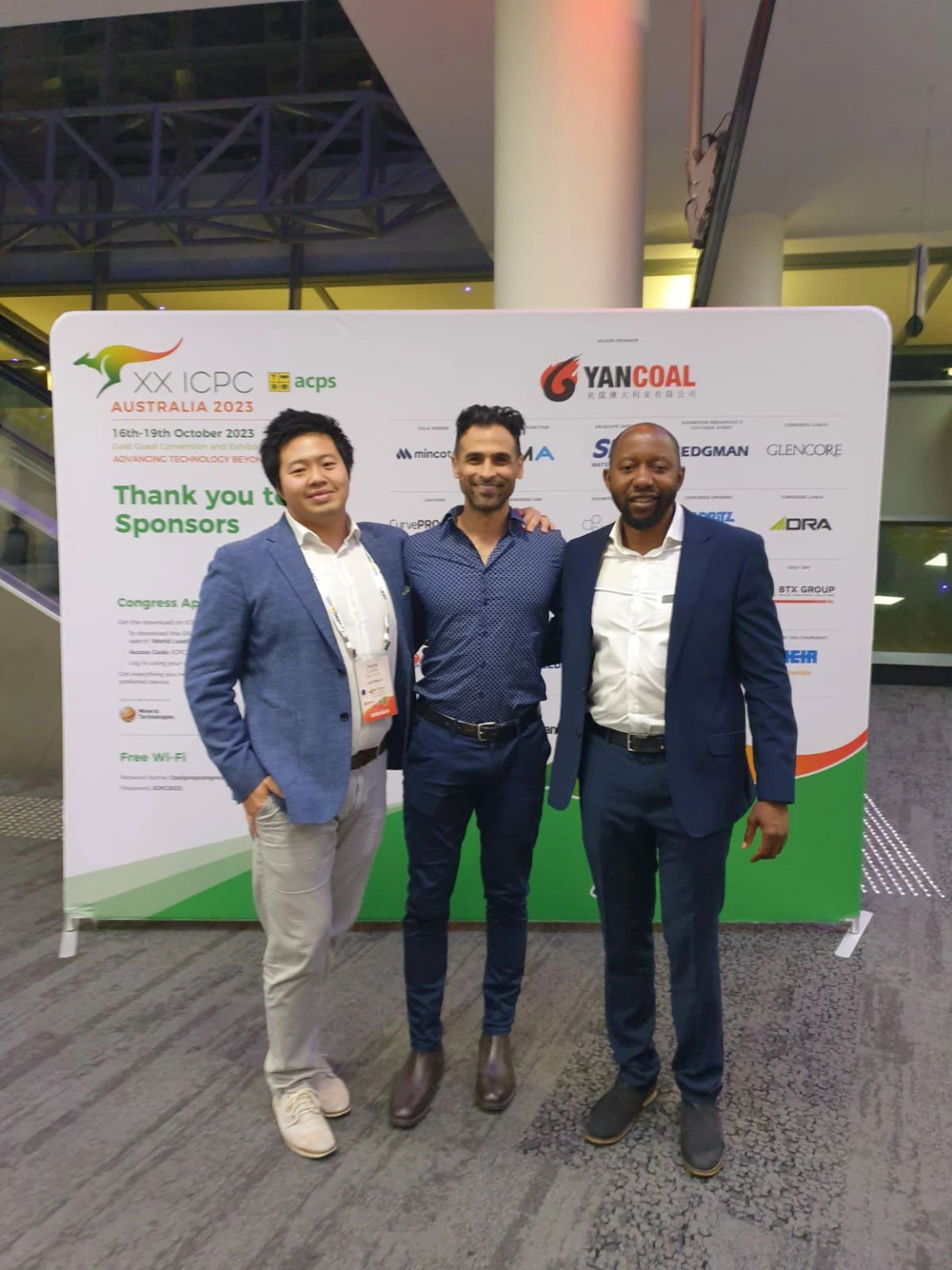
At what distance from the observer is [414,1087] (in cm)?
221

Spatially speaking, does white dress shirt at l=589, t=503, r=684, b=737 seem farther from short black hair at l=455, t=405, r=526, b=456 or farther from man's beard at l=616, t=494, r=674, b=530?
short black hair at l=455, t=405, r=526, b=456

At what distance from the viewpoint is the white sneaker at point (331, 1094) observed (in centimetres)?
219

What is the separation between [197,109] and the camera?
21.0 ft

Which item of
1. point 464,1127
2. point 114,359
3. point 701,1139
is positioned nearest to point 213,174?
point 114,359

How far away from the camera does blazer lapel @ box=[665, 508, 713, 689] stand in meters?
1.89

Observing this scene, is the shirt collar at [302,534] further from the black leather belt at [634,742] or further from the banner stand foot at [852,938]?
the banner stand foot at [852,938]

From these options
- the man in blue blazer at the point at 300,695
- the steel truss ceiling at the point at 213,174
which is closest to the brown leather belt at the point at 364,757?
the man in blue blazer at the point at 300,695

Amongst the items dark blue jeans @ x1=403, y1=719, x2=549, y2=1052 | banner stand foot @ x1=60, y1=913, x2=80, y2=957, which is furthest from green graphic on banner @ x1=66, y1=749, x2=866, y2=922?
dark blue jeans @ x1=403, y1=719, x2=549, y2=1052

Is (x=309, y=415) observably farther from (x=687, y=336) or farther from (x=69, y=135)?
(x=69, y=135)

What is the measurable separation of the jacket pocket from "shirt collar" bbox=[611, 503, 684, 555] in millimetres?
446

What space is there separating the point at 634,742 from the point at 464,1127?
1.08 metres

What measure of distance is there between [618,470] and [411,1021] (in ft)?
4.96

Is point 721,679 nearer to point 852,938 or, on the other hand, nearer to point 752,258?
point 852,938

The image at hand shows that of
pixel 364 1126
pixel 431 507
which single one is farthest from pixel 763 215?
pixel 364 1126
